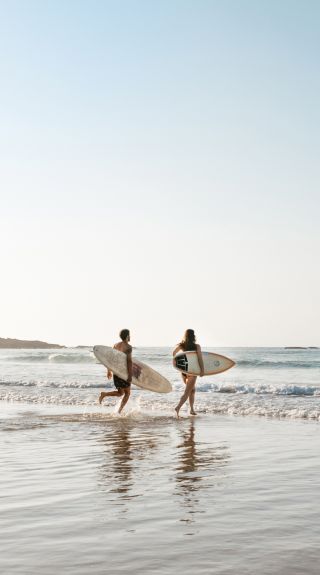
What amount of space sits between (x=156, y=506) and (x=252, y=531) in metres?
1.11

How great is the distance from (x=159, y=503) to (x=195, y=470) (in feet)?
5.84

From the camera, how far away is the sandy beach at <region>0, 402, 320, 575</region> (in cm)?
432

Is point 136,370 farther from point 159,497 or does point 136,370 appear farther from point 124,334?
point 159,497

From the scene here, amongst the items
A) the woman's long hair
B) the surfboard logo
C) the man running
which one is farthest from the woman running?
the surfboard logo

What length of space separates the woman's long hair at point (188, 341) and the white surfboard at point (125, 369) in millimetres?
1430

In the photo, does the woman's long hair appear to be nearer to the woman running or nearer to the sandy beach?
the woman running

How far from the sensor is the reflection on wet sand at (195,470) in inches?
237

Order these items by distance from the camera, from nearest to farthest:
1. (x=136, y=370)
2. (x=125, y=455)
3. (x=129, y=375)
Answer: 1. (x=125, y=455)
2. (x=129, y=375)
3. (x=136, y=370)

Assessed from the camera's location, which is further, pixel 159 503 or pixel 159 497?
pixel 159 497

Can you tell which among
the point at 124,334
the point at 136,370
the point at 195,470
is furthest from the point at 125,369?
the point at 195,470

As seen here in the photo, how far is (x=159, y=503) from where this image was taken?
595 centimetres

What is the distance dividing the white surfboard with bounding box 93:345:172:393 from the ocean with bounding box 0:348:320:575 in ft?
7.40

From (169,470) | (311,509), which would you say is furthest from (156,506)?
(169,470)

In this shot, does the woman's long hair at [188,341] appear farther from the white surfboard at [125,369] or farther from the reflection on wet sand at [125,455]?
the reflection on wet sand at [125,455]
